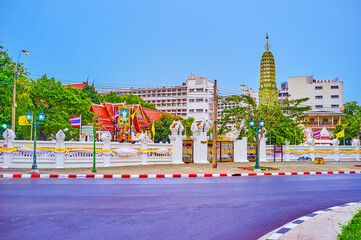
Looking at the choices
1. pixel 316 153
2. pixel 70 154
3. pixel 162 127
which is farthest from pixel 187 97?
pixel 70 154

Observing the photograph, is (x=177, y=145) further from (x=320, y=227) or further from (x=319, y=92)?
(x=319, y=92)

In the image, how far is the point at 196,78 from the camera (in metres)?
138

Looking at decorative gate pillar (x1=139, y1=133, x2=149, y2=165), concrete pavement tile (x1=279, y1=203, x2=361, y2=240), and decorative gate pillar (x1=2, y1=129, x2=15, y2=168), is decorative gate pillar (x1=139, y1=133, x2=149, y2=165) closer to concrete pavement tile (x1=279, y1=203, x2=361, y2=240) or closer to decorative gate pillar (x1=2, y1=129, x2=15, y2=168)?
decorative gate pillar (x1=2, y1=129, x2=15, y2=168)

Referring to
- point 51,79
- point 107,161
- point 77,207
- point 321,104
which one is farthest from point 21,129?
point 321,104

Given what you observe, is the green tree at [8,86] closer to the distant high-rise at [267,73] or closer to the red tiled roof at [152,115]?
the red tiled roof at [152,115]

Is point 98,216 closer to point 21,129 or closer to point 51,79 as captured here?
point 51,79

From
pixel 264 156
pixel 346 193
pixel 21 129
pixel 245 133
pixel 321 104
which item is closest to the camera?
pixel 346 193

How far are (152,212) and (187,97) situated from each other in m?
128

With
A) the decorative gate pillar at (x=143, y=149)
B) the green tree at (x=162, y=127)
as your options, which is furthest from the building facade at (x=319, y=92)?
the decorative gate pillar at (x=143, y=149)

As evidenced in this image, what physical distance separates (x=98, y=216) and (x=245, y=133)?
2575cm

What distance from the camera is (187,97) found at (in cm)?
13662

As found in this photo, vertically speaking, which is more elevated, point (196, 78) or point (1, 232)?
point (196, 78)

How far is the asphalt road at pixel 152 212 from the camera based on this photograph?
6633mm

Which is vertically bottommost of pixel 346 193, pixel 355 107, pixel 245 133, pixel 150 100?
pixel 346 193
